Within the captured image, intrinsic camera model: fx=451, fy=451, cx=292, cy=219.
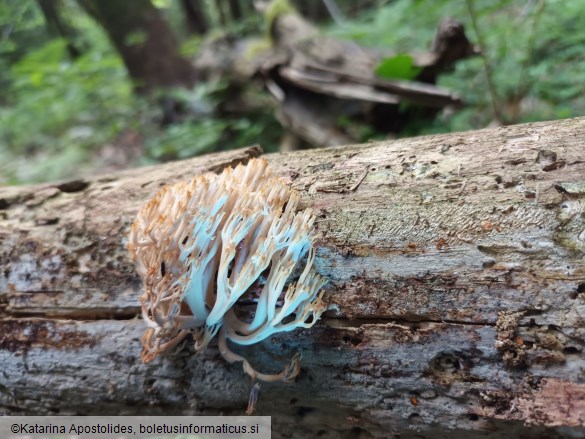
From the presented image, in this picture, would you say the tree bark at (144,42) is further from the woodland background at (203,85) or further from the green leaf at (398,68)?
the green leaf at (398,68)

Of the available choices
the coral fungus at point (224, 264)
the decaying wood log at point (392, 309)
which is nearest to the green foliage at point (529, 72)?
the decaying wood log at point (392, 309)

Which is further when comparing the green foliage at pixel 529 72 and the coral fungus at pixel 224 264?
the green foliage at pixel 529 72

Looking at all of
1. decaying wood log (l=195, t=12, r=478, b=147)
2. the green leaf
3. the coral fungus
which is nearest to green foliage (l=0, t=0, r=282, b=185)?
decaying wood log (l=195, t=12, r=478, b=147)

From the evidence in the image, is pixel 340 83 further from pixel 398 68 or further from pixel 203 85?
pixel 203 85

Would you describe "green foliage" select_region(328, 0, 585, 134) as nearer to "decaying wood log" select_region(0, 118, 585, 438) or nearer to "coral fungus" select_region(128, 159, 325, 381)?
"decaying wood log" select_region(0, 118, 585, 438)

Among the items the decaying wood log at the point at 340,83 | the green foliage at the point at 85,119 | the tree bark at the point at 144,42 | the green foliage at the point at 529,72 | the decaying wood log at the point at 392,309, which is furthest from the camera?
the tree bark at the point at 144,42

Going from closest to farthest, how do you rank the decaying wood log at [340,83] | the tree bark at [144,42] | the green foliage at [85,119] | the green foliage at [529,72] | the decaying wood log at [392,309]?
1. the decaying wood log at [392,309]
2. the green foliage at [529,72]
3. the decaying wood log at [340,83]
4. the green foliage at [85,119]
5. the tree bark at [144,42]

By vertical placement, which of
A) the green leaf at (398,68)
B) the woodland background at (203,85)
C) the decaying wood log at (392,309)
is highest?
the woodland background at (203,85)
